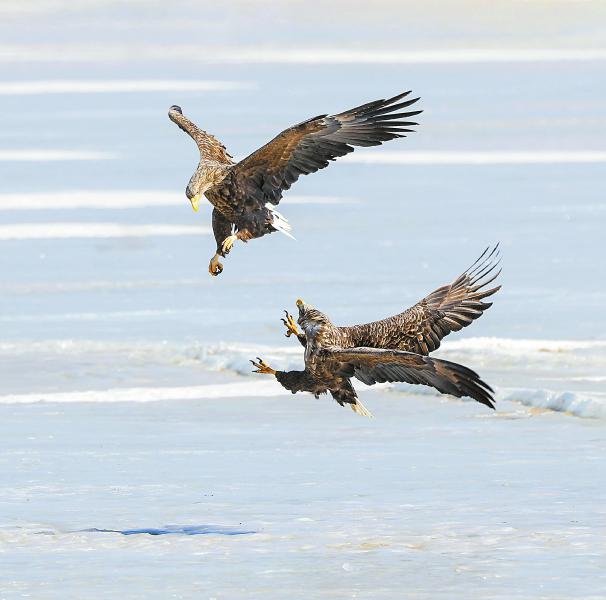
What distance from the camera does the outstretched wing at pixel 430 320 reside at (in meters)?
10.6

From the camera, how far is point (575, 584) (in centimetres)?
941

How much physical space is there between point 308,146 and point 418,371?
1.97 meters

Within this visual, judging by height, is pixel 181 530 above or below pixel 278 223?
below

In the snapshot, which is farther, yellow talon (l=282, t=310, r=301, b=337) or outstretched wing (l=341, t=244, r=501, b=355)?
outstretched wing (l=341, t=244, r=501, b=355)

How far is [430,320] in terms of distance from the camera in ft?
35.7

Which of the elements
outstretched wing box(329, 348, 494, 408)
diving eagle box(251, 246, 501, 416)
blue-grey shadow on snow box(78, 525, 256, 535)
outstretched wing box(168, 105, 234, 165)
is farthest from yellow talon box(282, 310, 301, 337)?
outstretched wing box(168, 105, 234, 165)

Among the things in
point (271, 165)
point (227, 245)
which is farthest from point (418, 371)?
point (271, 165)

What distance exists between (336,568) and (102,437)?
3.92m

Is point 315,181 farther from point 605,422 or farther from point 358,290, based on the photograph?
point 605,422

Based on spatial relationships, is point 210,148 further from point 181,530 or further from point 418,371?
point 418,371

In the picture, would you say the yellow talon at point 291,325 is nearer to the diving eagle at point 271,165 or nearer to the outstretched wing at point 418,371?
the outstretched wing at point 418,371

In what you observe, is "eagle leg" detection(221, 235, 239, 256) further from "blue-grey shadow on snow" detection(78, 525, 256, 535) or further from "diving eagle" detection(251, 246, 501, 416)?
"blue-grey shadow on snow" detection(78, 525, 256, 535)

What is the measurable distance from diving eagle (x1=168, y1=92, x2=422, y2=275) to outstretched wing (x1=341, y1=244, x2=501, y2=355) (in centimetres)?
72

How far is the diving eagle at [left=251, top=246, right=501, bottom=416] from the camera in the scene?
31.9 feet
